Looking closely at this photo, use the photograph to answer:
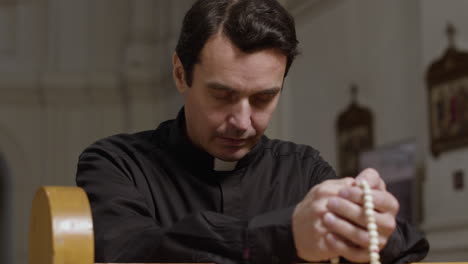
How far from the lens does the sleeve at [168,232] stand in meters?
Result: 1.75

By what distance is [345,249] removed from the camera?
1.63 m

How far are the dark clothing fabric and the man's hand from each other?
77 mm

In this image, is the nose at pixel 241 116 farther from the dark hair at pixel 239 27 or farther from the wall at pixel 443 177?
the wall at pixel 443 177

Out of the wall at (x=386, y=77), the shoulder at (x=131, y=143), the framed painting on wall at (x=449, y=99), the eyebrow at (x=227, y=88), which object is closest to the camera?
the eyebrow at (x=227, y=88)

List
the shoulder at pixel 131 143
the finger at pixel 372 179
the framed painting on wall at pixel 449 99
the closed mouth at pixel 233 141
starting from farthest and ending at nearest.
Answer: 1. the framed painting on wall at pixel 449 99
2. the shoulder at pixel 131 143
3. the closed mouth at pixel 233 141
4. the finger at pixel 372 179

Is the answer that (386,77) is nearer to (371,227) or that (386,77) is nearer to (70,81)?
(371,227)

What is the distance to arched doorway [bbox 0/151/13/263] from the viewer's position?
15941 millimetres

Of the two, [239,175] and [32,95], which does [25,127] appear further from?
[239,175]

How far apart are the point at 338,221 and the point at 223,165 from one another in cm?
126

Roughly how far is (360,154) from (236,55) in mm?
7083

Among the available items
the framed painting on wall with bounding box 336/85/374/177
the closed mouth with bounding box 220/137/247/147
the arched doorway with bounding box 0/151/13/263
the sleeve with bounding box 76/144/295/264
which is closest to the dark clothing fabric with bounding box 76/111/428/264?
the sleeve with bounding box 76/144/295/264

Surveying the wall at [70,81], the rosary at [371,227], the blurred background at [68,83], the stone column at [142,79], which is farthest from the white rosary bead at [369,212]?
the stone column at [142,79]

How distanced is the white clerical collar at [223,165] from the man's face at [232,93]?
0.53 feet

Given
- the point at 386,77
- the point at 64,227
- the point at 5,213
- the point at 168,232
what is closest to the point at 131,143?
the point at 168,232
